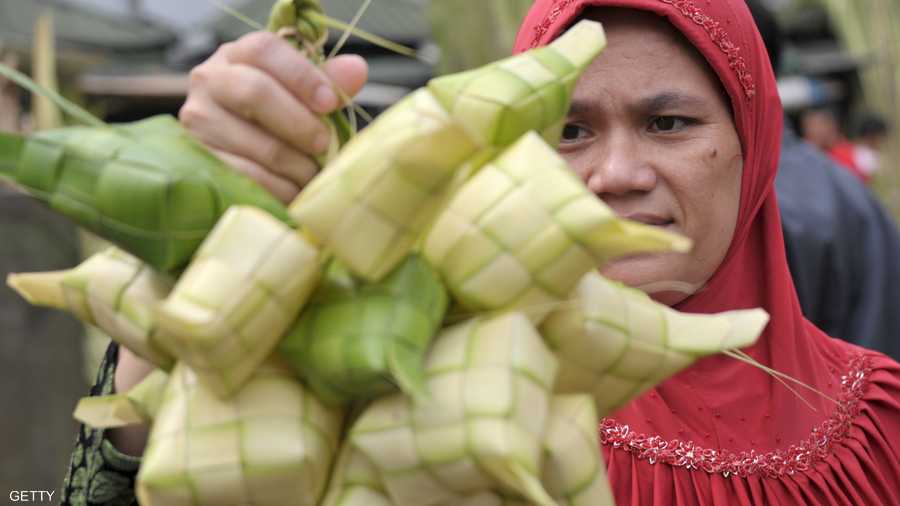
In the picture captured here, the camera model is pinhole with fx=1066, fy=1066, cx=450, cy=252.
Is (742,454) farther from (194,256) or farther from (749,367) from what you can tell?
(194,256)

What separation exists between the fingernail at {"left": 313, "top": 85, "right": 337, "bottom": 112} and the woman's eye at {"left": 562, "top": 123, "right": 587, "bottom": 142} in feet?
1.78

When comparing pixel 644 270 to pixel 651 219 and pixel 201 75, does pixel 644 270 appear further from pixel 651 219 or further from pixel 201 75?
pixel 201 75

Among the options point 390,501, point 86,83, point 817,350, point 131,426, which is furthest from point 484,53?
point 86,83

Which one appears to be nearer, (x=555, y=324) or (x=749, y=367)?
(x=555, y=324)

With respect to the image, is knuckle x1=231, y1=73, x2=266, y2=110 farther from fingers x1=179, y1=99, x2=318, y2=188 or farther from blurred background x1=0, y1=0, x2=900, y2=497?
blurred background x1=0, y1=0, x2=900, y2=497

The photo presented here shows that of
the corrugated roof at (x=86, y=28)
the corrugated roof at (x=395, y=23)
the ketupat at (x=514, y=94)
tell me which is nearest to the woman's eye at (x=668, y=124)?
the ketupat at (x=514, y=94)

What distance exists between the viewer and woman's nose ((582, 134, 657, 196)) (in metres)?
1.26

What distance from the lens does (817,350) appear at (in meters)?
1.49

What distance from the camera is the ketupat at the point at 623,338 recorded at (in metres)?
0.79

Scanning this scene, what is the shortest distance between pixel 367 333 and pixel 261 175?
184 mm

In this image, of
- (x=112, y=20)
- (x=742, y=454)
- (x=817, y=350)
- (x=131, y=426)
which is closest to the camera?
(x=131, y=426)

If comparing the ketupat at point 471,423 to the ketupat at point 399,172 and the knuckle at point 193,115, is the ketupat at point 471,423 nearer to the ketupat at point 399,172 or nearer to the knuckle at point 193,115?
the ketupat at point 399,172

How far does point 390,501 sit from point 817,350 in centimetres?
93

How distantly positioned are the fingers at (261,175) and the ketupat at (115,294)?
0.33ft
